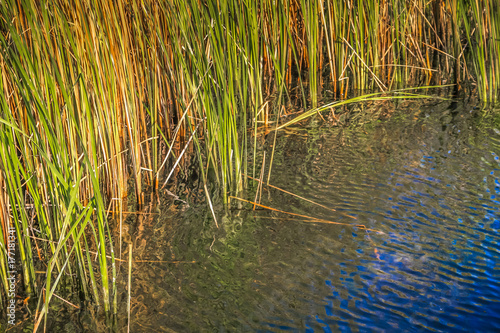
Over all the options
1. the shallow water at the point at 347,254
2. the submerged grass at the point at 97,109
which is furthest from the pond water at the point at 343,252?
the submerged grass at the point at 97,109

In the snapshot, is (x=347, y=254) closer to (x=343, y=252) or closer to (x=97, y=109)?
(x=343, y=252)

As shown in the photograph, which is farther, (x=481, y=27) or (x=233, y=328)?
(x=481, y=27)

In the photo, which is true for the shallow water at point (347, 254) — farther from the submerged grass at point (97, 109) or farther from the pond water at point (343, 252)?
the submerged grass at point (97, 109)

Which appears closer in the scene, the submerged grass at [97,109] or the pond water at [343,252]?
the submerged grass at [97,109]

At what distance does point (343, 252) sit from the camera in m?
1.74

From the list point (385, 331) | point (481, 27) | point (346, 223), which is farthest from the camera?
point (481, 27)

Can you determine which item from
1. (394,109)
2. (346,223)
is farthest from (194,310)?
(394,109)

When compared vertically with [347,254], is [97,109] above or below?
above

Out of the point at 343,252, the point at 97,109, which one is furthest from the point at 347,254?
the point at 97,109

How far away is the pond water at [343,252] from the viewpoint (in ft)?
4.64

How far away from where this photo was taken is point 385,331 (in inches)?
52.6

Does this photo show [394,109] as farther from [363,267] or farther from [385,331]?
[385,331]

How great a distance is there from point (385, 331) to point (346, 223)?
0.64 meters

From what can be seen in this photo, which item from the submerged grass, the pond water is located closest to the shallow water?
the pond water
